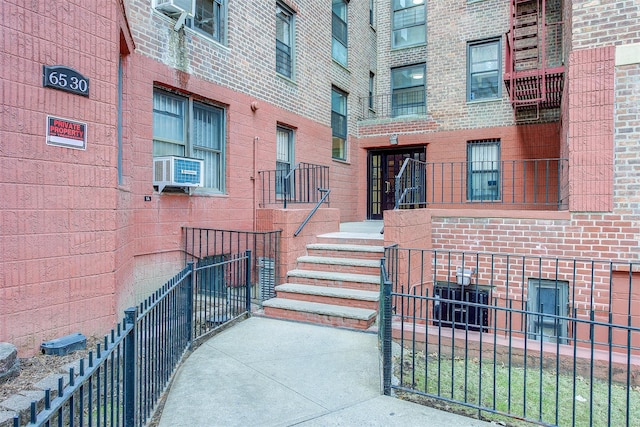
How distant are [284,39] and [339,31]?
313 cm

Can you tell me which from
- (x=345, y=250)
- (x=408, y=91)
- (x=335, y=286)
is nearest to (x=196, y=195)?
(x=345, y=250)

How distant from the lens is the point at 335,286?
20.4ft

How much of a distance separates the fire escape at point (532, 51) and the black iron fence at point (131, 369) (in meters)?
8.10

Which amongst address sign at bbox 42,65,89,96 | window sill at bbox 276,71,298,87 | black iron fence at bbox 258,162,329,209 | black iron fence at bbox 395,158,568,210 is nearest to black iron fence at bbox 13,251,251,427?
address sign at bbox 42,65,89,96

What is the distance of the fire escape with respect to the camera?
9000 mm

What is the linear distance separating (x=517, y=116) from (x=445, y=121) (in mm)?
1888

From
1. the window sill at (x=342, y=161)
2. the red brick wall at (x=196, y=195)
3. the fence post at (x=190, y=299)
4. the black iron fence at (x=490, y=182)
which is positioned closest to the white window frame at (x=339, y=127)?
the window sill at (x=342, y=161)

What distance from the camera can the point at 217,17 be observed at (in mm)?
7605

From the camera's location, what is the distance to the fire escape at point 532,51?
29.5ft

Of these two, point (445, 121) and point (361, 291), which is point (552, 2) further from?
point (361, 291)

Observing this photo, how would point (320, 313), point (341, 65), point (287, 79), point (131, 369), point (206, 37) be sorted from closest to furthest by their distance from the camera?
1. point (131, 369)
2. point (320, 313)
3. point (206, 37)
4. point (287, 79)
5. point (341, 65)

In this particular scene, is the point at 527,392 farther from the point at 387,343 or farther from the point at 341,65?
the point at 341,65

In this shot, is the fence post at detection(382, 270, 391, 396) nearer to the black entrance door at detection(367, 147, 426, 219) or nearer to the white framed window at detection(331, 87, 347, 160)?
the white framed window at detection(331, 87, 347, 160)

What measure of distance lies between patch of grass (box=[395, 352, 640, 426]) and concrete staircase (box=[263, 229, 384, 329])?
1.06 m
